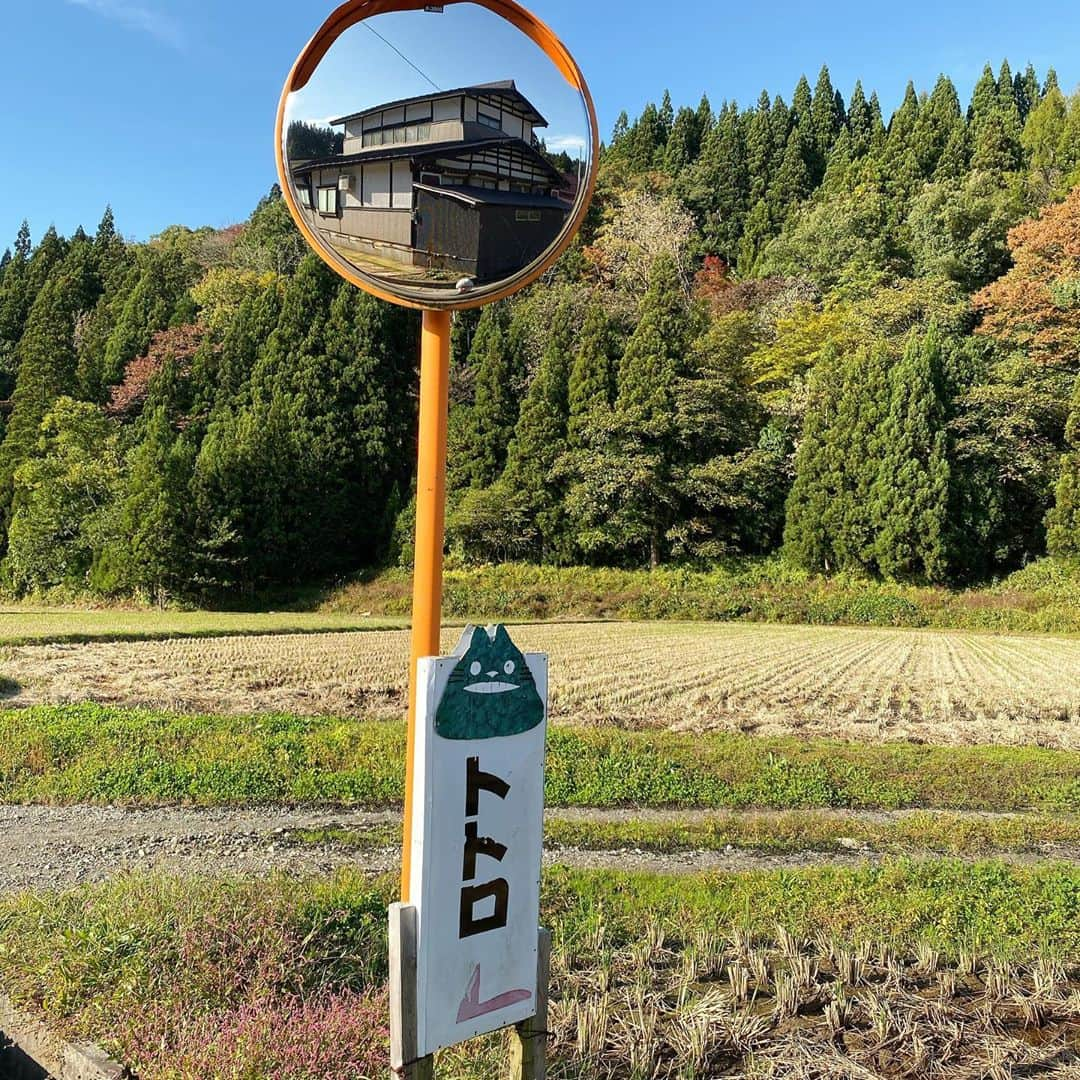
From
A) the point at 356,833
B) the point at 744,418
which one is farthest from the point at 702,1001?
the point at 744,418

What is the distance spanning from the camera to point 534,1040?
93.6 inches

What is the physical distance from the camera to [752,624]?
23406 mm

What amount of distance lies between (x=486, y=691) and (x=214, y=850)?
4.80m

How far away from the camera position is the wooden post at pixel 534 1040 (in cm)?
236

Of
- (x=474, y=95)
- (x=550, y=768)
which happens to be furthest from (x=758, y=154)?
(x=474, y=95)

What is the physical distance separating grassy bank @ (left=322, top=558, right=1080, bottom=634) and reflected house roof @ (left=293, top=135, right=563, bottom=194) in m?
22.3

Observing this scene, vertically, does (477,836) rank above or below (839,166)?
below

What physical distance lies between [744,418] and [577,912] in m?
26.1

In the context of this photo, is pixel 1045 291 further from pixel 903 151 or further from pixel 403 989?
pixel 403 989

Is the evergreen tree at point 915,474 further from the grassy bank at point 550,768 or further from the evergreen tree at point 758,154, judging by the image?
the evergreen tree at point 758,154

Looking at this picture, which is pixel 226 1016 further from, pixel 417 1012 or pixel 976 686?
pixel 976 686

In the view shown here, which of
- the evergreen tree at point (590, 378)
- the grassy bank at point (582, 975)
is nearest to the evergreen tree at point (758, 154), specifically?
the evergreen tree at point (590, 378)

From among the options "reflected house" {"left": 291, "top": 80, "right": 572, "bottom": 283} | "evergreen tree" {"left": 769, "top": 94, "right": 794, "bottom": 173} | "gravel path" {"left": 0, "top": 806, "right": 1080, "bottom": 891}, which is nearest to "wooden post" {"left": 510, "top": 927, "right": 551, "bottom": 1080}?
"reflected house" {"left": 291, "top": 80, "right": 572, "bottom": 283}

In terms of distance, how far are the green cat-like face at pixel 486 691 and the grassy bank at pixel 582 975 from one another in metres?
1.27
